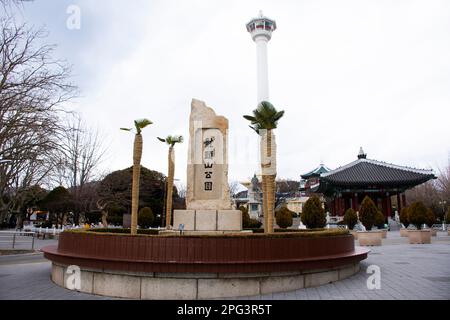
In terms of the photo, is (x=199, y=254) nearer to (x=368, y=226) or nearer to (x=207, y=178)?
(x=207, y=178)

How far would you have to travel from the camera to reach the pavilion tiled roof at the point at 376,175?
38.7 metres

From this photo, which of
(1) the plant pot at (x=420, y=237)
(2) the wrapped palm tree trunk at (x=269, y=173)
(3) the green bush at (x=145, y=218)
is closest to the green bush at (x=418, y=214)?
(1) the plant pot at (x=420, y=237)

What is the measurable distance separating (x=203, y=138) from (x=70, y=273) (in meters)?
6.43

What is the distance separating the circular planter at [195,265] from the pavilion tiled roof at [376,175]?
33.1m

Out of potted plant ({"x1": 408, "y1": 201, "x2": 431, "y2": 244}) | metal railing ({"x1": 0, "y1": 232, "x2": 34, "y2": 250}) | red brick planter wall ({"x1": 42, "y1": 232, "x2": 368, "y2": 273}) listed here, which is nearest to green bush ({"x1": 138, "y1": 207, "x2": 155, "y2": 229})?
metal railing ({"x1": 0, "y1": 232, "x2": 34, "y2": 250})

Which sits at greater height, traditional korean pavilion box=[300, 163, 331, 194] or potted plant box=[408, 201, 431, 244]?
traditional korean pavilion box=[300, 163, 331, 194]

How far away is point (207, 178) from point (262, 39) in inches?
2410

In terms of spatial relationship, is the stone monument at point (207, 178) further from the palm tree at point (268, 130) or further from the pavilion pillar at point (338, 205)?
the pavilion pillar at point (338, 205)

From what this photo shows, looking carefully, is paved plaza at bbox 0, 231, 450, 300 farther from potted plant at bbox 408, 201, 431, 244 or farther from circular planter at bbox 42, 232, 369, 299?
potted plant at bbox 408, 201, 431, 244

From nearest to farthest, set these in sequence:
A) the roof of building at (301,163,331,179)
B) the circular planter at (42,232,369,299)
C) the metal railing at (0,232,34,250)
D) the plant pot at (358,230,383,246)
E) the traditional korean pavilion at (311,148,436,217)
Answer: the circular planter at (42,232,369,299) < the plant pot at (358,230,383,246) < the metal railing at (0,232,34,250) < the traditional korean pavilion at (311,148,436,217) < the roof of building at (301,163,331,179)

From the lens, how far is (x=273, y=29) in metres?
68.9

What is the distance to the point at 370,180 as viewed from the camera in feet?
131

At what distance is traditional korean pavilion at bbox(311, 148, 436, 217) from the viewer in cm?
3928

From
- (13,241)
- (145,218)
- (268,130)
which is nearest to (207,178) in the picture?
(268,130)
